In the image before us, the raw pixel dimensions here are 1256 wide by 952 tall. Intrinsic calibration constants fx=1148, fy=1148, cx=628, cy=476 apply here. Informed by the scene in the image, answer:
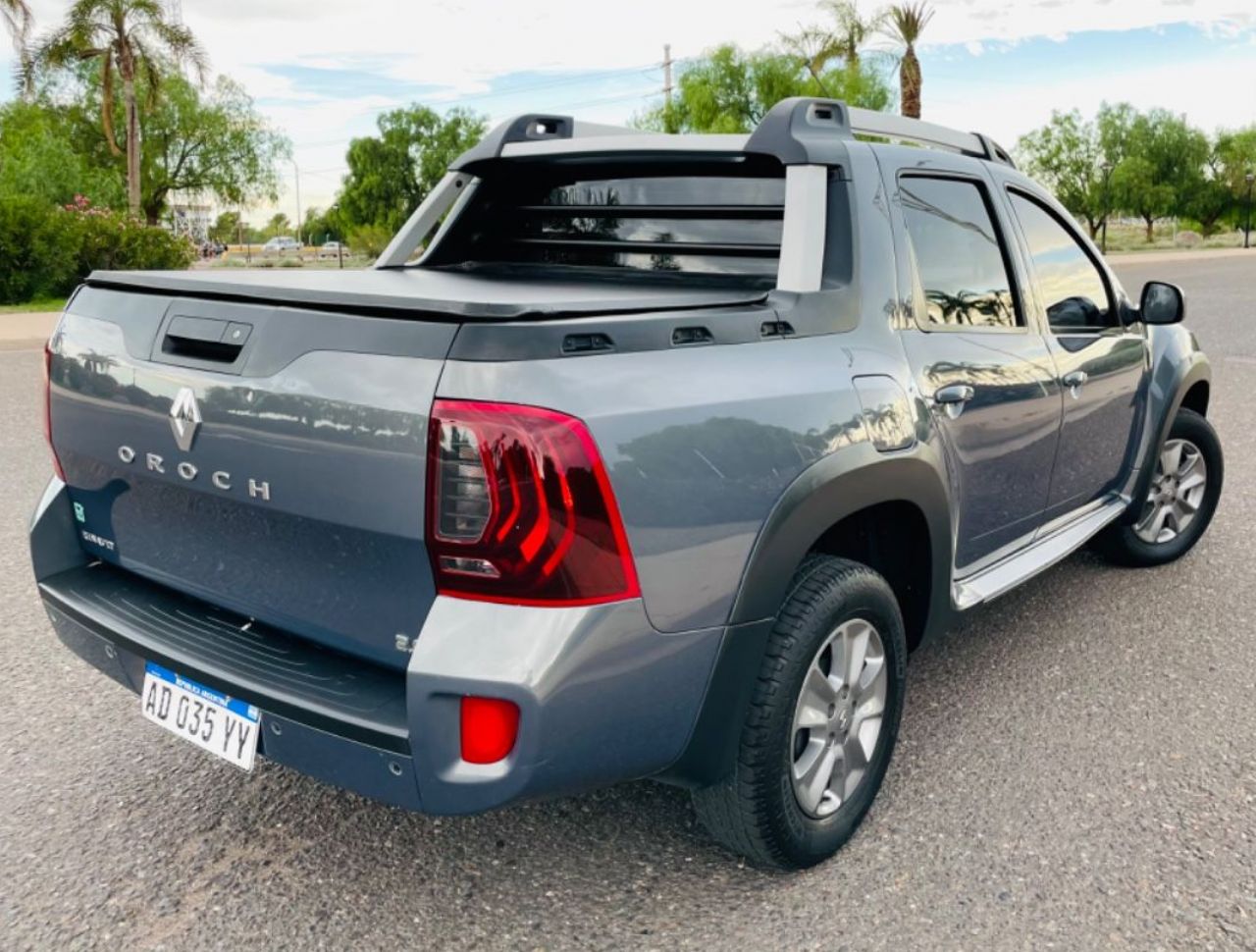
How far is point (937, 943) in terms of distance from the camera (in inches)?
97.7

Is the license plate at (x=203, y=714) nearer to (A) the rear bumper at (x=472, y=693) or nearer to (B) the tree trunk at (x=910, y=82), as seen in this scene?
(A) the rear bumper at (x=472, y=693)

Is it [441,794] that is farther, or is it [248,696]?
[248,696]

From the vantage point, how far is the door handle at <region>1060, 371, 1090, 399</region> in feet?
12.5

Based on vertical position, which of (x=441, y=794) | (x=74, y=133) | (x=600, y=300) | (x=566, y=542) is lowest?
(x=441, y=794)

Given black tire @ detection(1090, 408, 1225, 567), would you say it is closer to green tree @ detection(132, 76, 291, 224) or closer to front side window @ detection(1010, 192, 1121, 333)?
front side window @ detection(1010, 192, 1121, 333)

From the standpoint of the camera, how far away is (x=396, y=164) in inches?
2901

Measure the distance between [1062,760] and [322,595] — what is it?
7.17ft

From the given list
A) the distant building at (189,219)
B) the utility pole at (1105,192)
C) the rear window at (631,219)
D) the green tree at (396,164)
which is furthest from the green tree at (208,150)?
the rear window at (631,219)

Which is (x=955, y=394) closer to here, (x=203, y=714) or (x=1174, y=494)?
(x=203, y=714)

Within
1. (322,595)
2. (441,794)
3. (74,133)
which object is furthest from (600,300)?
(74,133)

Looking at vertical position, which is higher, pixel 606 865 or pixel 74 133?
pixel 74 133

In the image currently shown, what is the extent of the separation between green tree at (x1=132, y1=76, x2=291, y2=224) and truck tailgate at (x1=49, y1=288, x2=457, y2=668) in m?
56.7

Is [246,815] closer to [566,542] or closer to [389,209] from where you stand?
[566,542]

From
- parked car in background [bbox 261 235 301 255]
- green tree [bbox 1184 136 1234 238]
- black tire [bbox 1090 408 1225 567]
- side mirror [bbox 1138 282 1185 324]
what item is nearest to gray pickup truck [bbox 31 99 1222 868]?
side mirror [bbox 1138 282 1185 324]
